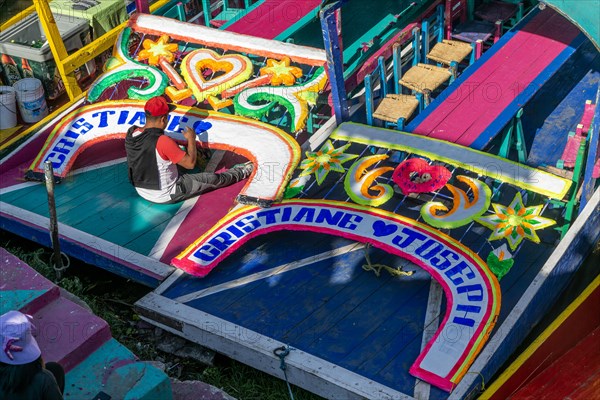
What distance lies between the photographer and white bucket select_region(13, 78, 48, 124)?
901 cm

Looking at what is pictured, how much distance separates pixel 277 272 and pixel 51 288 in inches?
69.6

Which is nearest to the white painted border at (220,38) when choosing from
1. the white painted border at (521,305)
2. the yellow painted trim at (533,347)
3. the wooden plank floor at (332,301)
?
the wooden plank floor at (332,301)

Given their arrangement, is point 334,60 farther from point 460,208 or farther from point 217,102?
point 460,208

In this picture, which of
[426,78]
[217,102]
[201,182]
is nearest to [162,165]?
[201,182]

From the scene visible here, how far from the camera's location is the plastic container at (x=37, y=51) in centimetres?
927

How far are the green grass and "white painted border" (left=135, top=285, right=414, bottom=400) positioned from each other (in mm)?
224

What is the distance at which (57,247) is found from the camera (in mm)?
7500

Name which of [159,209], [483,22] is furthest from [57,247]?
[483,22]

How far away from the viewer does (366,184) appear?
7625 mm

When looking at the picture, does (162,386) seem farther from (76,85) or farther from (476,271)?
(76,85)

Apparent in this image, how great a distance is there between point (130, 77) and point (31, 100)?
40.3 inches

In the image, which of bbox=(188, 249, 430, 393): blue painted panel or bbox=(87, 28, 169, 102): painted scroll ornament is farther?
bbox=(87, 28, 169, 102): painted scroll ornament

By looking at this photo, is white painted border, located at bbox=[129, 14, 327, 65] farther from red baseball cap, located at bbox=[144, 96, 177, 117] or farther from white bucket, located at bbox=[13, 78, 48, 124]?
red baseball cap, located at bbox=[144, 96, 177, 117]

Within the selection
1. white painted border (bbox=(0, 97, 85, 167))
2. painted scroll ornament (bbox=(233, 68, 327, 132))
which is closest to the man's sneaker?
painted scroll ornament (bbox=(233, 68, 327, 132))
